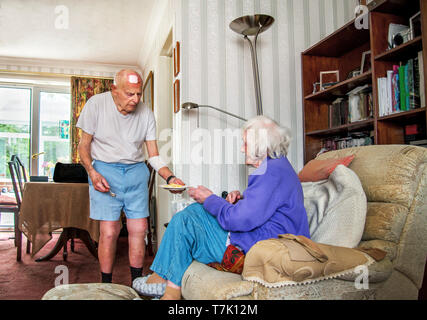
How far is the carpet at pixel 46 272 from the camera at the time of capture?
7.77 ft

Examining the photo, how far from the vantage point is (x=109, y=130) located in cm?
202

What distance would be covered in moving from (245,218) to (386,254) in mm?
Result: 523

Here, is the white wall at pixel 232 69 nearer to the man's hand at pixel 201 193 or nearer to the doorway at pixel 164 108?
the doorway at pixel 164 108

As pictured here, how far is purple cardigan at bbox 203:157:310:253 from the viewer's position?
1327mm

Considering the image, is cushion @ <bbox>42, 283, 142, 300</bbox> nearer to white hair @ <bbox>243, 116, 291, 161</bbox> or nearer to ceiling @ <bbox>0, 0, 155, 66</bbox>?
white hair @ <bbox>243, 116, 291, 161</bbox>

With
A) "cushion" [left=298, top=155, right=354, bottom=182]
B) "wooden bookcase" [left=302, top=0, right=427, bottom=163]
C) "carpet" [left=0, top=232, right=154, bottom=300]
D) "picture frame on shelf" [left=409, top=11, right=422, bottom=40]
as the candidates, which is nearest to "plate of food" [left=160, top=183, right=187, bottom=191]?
"cushion" [left=298, top=155, right=354, bottom=182]

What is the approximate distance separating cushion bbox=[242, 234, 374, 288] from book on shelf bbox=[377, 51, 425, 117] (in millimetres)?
1259

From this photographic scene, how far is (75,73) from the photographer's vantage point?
594cm

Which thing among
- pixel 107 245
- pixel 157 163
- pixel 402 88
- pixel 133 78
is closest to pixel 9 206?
pixel 107 245

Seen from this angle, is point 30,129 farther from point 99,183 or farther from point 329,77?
point 329,77

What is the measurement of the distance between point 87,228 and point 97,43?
3119 mm

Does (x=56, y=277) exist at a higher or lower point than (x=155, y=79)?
lower
